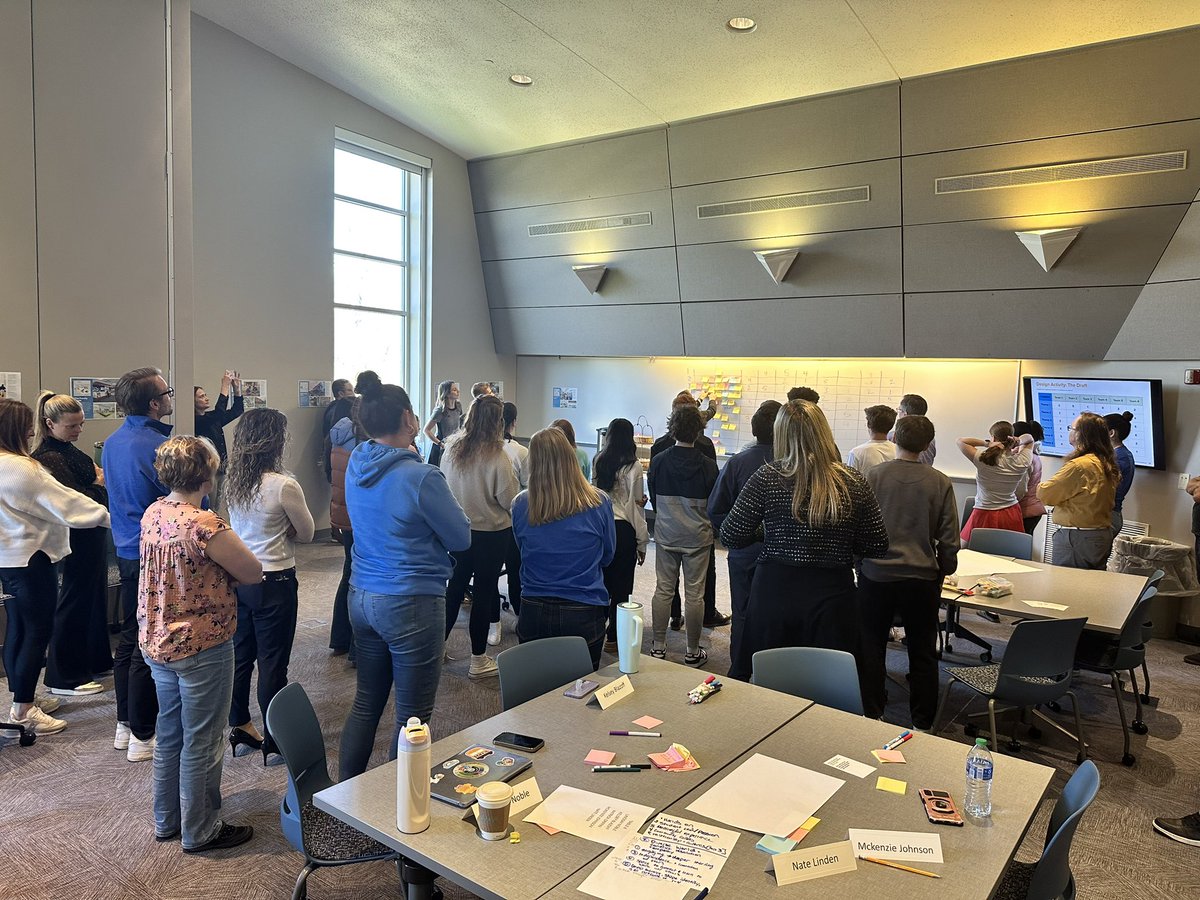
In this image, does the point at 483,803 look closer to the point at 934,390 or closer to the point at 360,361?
the point at 934,390

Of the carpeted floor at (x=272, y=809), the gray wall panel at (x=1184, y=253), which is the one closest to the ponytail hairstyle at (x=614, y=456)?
the carpeted floor at (x=272, y=809)

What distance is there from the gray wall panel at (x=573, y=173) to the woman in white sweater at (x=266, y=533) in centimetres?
526

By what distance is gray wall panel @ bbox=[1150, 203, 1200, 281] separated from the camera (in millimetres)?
5512

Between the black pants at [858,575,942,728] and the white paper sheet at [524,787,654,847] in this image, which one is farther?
the black pants at [858,575,942,728]

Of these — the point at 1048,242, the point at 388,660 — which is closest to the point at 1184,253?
the point at 1048,242

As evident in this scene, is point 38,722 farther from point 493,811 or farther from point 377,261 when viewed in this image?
point 377,261

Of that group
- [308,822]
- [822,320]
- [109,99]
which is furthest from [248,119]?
[308,822]

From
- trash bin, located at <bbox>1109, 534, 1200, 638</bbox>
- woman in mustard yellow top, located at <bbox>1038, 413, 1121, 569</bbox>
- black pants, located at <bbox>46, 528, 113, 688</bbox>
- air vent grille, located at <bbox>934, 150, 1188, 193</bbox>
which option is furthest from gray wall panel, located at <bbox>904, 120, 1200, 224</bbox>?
black pants, located at <bbox>46, 528, 113, 688</bbox>

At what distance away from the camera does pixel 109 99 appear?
489 centimetres

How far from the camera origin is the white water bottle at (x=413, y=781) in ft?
5.85

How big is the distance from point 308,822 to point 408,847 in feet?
2.54

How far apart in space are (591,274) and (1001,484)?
469 cm

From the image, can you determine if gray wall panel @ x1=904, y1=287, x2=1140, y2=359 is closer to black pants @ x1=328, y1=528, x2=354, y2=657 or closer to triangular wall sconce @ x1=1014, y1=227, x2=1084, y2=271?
triangular wall sconce @ x1=1014, y1=227, x2=1084, y2=271

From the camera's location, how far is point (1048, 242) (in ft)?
19.4
